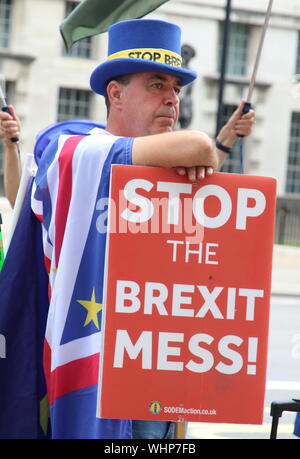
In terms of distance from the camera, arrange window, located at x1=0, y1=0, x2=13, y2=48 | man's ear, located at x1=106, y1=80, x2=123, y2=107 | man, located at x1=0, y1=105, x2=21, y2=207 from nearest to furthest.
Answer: man's ear, located at x1=106, y1=80, x2=123, y2=107 < man, located at x1=0, y1=105, x2=21, y2=207 < window, located at x1=0, y1=0, x2=13, y2=48

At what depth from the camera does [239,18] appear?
27172 millimetres

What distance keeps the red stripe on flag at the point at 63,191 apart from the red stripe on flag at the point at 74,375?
30 cm

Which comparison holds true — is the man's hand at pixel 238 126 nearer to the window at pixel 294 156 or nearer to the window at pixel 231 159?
the window at pixel 231 159

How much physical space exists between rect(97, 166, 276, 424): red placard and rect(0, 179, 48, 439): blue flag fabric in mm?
503

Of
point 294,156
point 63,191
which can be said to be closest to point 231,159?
point 294,156

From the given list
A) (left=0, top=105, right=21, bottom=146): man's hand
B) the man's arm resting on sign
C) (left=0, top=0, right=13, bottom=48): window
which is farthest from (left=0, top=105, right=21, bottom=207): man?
(left=0, top=0, right=13, bottom=48): window

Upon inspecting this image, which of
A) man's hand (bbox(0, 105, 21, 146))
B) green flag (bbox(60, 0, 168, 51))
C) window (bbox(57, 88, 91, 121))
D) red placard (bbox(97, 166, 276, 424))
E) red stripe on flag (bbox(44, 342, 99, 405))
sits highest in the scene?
window (bbox(57, 88, 91, 121))

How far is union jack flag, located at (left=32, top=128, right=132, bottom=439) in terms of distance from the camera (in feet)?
8.50

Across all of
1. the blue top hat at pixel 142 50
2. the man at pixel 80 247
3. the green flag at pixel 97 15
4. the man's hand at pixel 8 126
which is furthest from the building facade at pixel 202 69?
the man at pixel 80 247

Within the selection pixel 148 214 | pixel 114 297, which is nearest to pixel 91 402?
pixel 114 297

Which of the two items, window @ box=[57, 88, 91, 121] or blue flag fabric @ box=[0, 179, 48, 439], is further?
window @ box=[57, 88, 91, 121]

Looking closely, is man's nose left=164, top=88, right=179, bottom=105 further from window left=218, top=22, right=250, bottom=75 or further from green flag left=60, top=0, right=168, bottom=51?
window left=218, top=22, right=250, bottom=75

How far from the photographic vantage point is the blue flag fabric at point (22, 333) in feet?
9.33

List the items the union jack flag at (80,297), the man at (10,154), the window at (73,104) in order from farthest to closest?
the window at (73,104)
the man at (10,154)
the union jack flag at (80,297)
